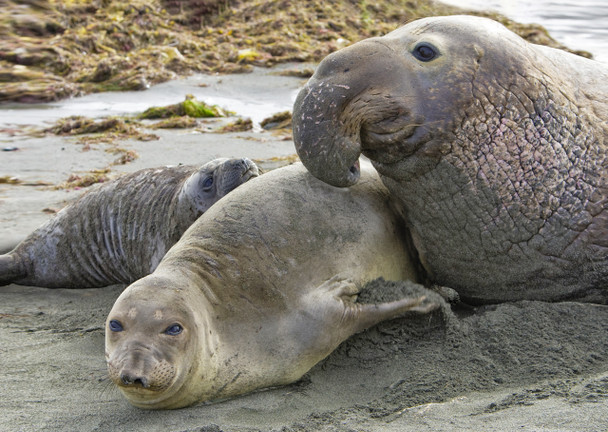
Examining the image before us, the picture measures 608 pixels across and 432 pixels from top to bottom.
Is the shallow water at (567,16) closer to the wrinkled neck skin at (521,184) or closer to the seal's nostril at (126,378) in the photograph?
the wrinkled neck skin at (521,184)

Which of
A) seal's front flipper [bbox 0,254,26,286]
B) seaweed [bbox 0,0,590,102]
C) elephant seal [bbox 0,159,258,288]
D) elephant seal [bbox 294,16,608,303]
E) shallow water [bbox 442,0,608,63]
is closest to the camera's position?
elephant seal [bbox 294,16,608,303]

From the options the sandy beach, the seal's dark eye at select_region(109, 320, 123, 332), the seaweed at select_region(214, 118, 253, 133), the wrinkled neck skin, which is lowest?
the seaweed at select_region(214, 118, 253, 133)

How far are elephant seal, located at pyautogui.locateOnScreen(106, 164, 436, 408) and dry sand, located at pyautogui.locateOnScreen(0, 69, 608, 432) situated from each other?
0.11 meters

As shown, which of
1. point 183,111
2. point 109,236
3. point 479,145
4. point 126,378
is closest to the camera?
point 126,378

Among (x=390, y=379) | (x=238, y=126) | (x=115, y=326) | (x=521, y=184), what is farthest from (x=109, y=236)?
(x=238, y=126)

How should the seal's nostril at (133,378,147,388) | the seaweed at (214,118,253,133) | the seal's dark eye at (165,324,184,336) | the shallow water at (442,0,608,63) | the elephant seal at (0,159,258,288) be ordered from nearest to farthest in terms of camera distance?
the seal's nostril at (133,378,147,388) → the seal's dark eye at (165,324,184,336) → the elephant seal at (0,159,258,288) → the seaweed at (214,118,253,133) → the shallow water at (442,0,608,63)

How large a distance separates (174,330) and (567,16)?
1749 cm

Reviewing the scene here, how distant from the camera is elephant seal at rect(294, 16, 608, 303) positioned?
365 cm

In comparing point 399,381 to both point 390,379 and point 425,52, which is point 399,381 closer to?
point 390,379

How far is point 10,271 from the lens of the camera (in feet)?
19.0

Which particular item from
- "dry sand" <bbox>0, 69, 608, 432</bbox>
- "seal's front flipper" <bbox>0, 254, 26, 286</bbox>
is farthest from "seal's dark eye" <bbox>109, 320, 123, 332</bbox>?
"seal's front flipper" <bbox>0, 254, 26, 286</bbox>

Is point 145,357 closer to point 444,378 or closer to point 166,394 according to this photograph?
point 166,394

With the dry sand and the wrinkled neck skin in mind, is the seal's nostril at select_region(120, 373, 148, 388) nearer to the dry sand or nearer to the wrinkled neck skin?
the dry sand

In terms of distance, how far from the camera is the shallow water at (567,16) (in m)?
16.0
